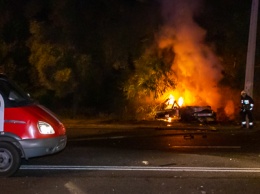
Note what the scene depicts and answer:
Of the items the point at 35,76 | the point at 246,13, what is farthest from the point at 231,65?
the point at 35,76

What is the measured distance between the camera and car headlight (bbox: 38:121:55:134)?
9.32 meters

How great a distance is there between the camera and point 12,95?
934 centimetres

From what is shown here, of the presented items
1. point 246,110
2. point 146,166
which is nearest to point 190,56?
point 246,110

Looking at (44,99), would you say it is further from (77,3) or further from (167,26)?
(167,26)

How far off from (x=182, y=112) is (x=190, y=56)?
125 inches

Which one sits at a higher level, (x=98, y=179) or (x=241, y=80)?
(x=241, y=80)

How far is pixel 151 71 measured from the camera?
26.9 meters

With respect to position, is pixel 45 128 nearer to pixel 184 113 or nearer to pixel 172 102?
pixel 184 113

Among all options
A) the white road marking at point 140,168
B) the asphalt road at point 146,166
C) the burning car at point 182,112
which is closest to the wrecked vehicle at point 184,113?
the burning car at point 182,112

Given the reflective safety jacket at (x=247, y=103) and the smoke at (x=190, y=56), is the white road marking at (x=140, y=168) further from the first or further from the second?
the smoke at (x=190, y=56)

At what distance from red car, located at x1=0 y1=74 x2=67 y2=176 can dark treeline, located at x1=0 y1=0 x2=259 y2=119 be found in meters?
16.3

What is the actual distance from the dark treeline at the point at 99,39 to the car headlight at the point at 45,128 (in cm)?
1625

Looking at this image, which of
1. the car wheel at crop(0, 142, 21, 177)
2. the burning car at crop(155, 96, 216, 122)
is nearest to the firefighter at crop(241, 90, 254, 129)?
the burning car at crop(155, 96, 216, 122)

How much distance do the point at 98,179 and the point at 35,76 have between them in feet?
64.0
